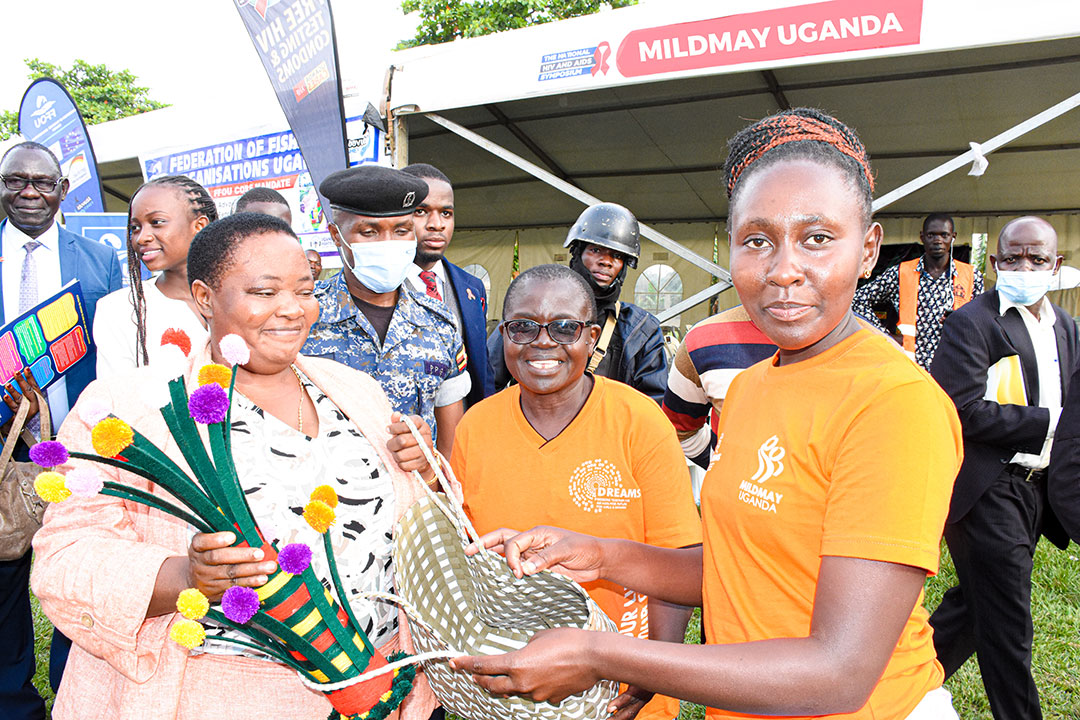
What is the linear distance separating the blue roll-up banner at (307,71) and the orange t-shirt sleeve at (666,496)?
424 centimetres

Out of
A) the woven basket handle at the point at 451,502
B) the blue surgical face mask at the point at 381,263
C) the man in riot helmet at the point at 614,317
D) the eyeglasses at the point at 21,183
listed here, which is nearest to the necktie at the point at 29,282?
the eyeglasses at the point at 21,183

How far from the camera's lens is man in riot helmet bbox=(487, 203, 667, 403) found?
3486mm

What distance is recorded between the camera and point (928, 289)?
5.89 metres

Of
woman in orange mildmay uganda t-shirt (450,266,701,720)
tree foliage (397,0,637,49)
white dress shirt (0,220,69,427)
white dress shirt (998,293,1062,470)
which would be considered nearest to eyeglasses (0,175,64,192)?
white dress shirt (0,220,69,427)

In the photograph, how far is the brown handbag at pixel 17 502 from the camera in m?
2.40

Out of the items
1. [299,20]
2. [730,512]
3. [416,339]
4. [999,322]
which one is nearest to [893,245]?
[999,322]

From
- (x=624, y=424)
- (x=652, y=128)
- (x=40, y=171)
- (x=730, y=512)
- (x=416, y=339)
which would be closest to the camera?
(x=730, y=512)

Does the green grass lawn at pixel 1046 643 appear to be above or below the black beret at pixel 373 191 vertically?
below

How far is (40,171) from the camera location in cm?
354

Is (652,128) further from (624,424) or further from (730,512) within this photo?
(730,512)

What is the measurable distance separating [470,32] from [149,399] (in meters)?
26.3

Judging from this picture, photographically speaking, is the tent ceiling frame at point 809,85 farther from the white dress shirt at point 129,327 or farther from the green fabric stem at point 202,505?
the green fabric stem at point 202,505

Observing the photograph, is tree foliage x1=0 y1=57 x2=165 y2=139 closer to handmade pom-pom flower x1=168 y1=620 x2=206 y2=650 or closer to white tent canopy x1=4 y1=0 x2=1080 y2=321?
white tent canopy x1=4 y1=0 x2=1080 y2=321

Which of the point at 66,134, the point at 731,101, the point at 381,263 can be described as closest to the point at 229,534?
the point at 381,263
